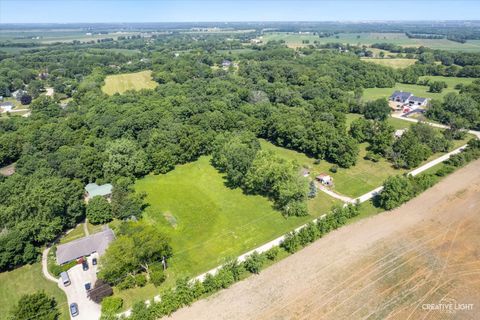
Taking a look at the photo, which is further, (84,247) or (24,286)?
(84,247)

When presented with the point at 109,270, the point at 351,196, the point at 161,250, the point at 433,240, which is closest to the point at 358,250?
the point at 433,240

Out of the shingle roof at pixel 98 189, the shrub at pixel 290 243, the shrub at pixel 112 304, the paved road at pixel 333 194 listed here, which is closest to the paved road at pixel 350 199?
the paved road at pixel 333 194

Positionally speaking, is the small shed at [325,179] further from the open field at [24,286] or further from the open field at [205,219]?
the open field at [24,286]

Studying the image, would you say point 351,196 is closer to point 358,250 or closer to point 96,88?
point 358,250

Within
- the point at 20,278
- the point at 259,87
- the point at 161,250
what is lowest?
the point at 20,278

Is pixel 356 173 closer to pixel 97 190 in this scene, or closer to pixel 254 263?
pixel 254 263

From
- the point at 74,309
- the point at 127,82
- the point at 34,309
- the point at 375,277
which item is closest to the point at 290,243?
the point at 375,277
